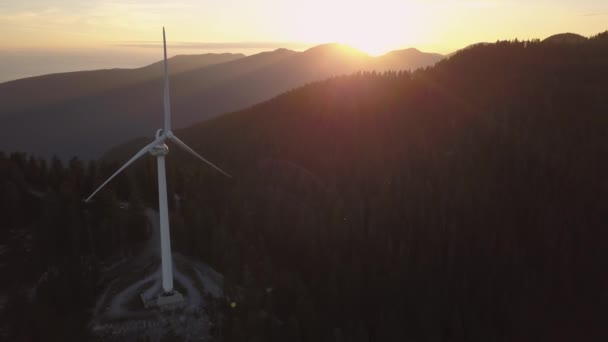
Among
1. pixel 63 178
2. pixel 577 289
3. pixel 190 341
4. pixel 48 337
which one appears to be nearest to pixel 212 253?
pixel 190 341

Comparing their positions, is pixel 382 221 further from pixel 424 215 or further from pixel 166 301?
pixel 166 301

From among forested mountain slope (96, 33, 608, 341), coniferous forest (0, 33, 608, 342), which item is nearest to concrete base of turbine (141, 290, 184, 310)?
coniferous forest (0, 33, 608, 342)

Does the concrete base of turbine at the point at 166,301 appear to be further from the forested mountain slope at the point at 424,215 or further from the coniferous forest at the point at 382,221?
the forested mountain slope at the point at 424,215

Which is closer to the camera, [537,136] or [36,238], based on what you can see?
[36,238]

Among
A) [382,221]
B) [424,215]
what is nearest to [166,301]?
[382,221]

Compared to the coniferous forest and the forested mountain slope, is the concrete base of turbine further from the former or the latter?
the forested mountain slope

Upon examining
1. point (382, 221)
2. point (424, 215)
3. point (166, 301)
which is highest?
point (166, 301)

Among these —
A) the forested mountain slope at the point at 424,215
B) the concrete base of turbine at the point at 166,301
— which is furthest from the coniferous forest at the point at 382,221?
the concrete base of turbine at the point at 166,301

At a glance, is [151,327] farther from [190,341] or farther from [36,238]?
[36,238]
